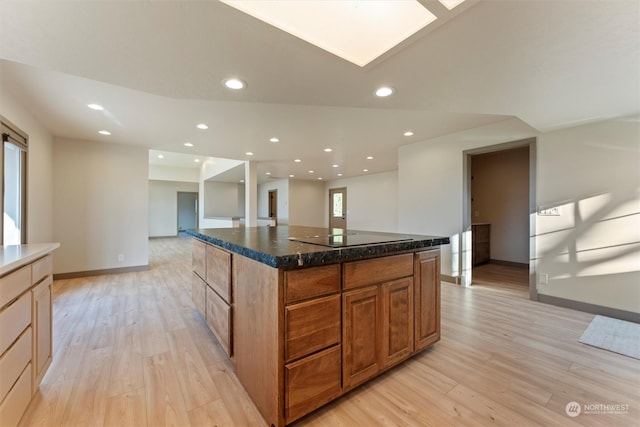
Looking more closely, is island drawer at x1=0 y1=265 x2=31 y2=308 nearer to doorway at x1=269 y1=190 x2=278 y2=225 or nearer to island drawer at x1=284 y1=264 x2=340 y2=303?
island drawer at x1=284 y1=264 x2=340 y2=303

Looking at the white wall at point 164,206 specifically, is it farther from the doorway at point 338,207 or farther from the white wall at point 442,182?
the white wall at point 442,182

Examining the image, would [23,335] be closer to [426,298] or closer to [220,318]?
[220,318]

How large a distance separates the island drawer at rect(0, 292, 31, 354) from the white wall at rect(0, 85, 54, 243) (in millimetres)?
2401

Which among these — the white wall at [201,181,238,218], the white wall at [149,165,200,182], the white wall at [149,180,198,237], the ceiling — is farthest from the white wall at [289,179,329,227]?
the ceiling

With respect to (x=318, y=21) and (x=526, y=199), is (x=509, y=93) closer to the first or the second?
(x=318, y=21)

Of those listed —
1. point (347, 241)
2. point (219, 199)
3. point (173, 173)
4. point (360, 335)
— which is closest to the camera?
point (360, 335)

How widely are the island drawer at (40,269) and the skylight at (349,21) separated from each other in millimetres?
1905

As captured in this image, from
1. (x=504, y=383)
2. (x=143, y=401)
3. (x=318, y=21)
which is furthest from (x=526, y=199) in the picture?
(x=143, y=401)

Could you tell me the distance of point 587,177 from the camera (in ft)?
9.70

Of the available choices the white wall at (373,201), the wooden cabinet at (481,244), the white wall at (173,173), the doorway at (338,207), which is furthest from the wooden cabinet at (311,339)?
the white wall at (173,173)

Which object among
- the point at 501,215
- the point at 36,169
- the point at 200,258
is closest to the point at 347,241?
the point at 200,258

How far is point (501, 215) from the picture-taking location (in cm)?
544

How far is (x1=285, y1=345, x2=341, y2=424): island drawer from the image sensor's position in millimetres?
1279

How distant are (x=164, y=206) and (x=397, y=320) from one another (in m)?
11.3
